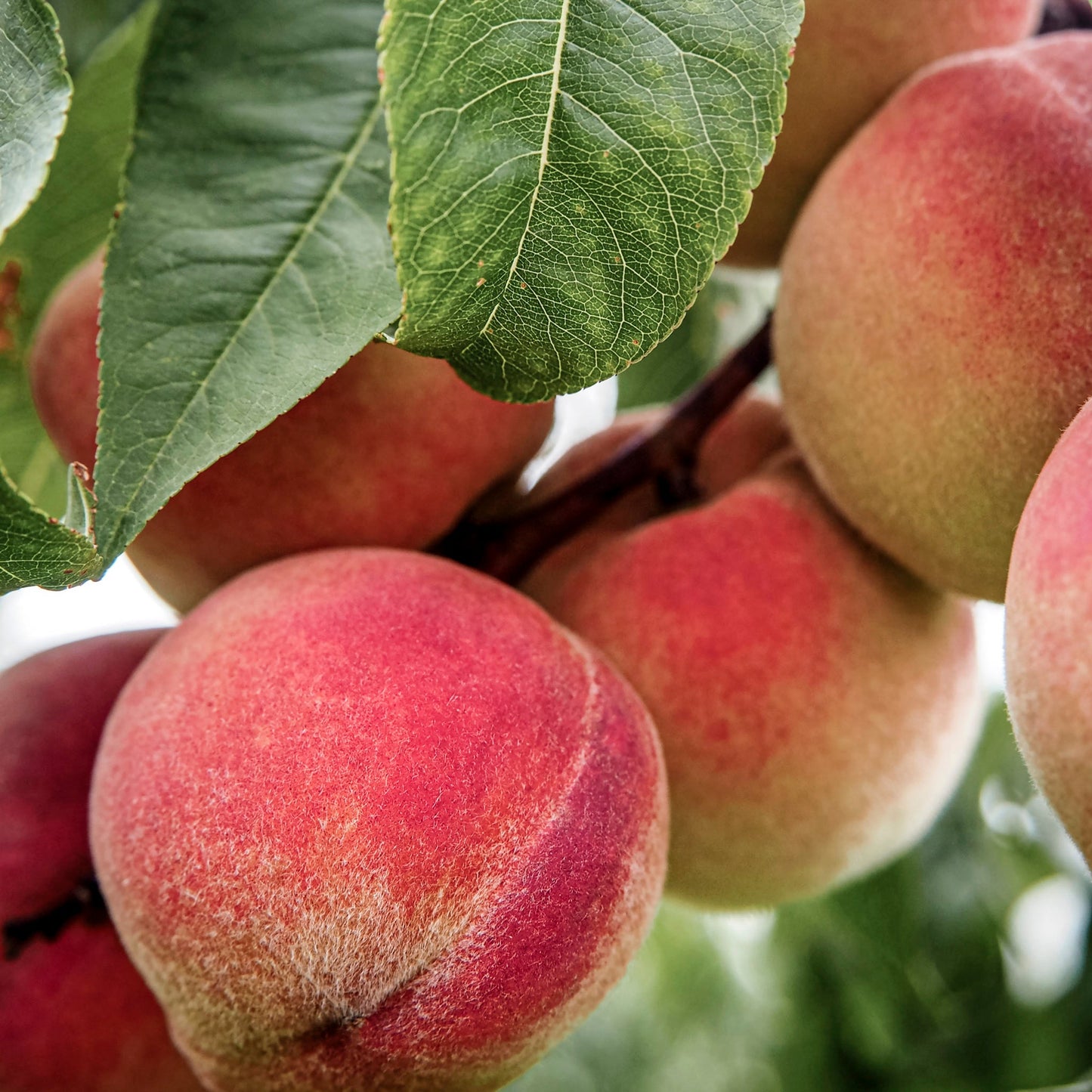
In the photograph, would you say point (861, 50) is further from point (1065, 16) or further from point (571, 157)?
point (571, 157)

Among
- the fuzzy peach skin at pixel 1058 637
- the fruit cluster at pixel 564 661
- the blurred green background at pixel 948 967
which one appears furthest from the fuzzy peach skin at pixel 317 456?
the blurred green background at pixel 948 967

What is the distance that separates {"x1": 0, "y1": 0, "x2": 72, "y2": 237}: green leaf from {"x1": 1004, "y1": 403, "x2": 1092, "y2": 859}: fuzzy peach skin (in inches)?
17.4

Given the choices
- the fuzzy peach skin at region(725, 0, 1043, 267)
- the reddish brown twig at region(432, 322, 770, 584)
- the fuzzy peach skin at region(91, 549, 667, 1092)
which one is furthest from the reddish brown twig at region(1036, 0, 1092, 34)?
the fuzzy peach skin at region(91, 549, 667, 1092)

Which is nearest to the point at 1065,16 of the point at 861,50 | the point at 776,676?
the point at 861,50

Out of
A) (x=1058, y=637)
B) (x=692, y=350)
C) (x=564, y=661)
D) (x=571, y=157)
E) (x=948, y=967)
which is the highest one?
(x=571, y=157)

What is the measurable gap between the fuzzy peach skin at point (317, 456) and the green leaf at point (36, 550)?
195mm

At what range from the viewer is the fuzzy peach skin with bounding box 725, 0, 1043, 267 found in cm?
78

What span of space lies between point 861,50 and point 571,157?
342 mm

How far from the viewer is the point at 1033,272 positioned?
0.62 meters

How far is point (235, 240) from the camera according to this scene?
68 centimetres

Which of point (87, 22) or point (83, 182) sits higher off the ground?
point (87, 22)

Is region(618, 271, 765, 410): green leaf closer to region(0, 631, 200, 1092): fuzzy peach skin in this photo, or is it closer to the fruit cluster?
the fruit cluster

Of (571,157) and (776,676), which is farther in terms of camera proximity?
(776,676)

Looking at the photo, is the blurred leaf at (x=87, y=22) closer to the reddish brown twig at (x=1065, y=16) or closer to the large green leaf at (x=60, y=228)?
the large green leaf at (x=60, y=228)
